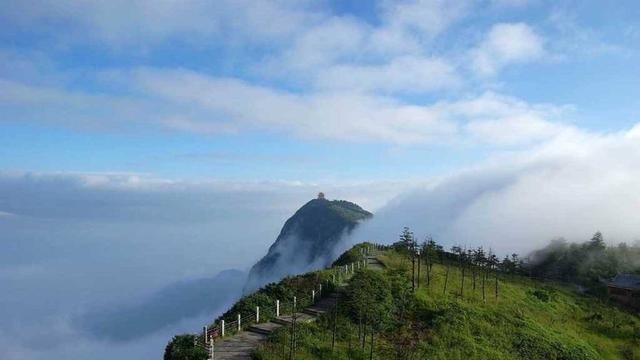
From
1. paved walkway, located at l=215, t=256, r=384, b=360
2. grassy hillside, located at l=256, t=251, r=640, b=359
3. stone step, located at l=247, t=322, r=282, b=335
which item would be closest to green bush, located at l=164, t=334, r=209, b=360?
paved walkway, located at l=215, t=256, r=384, b=360

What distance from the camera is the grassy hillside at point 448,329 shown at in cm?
3378

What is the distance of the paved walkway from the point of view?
101 ft

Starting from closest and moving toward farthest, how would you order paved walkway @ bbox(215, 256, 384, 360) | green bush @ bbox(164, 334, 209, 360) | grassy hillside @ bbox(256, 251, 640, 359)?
green bush @ bbox(164, 334, 209, 360)
paved walkway @ bbox(215, 256, 384, 360)
grassy hillside @ bbox(256, 251, 640, 359)

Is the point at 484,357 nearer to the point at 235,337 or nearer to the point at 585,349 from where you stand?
the point at 585,349

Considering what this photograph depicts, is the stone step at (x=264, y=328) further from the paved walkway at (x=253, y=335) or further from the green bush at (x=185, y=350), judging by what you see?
the green bush at (x=185, y=350)

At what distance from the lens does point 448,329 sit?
39156 mm

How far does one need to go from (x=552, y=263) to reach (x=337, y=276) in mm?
109879

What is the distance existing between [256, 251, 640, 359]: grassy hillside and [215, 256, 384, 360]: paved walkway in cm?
131

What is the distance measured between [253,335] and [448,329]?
15.1 meters

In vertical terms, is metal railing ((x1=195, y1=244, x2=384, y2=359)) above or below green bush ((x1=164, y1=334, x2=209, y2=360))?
above

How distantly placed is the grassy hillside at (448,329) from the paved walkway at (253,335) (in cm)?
131

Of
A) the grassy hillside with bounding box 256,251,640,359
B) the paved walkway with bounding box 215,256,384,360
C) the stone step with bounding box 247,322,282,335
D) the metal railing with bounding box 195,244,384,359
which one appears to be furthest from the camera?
the stone step with bounding box 247,322,282,335

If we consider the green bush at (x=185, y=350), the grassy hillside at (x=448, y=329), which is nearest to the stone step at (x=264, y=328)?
the grassy hillside at (x=448, y=329)

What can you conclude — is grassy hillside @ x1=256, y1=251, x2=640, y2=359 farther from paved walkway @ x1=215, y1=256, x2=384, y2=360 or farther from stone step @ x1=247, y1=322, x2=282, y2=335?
stone step @ x1=247, y1=322, x2=282, y2=335
